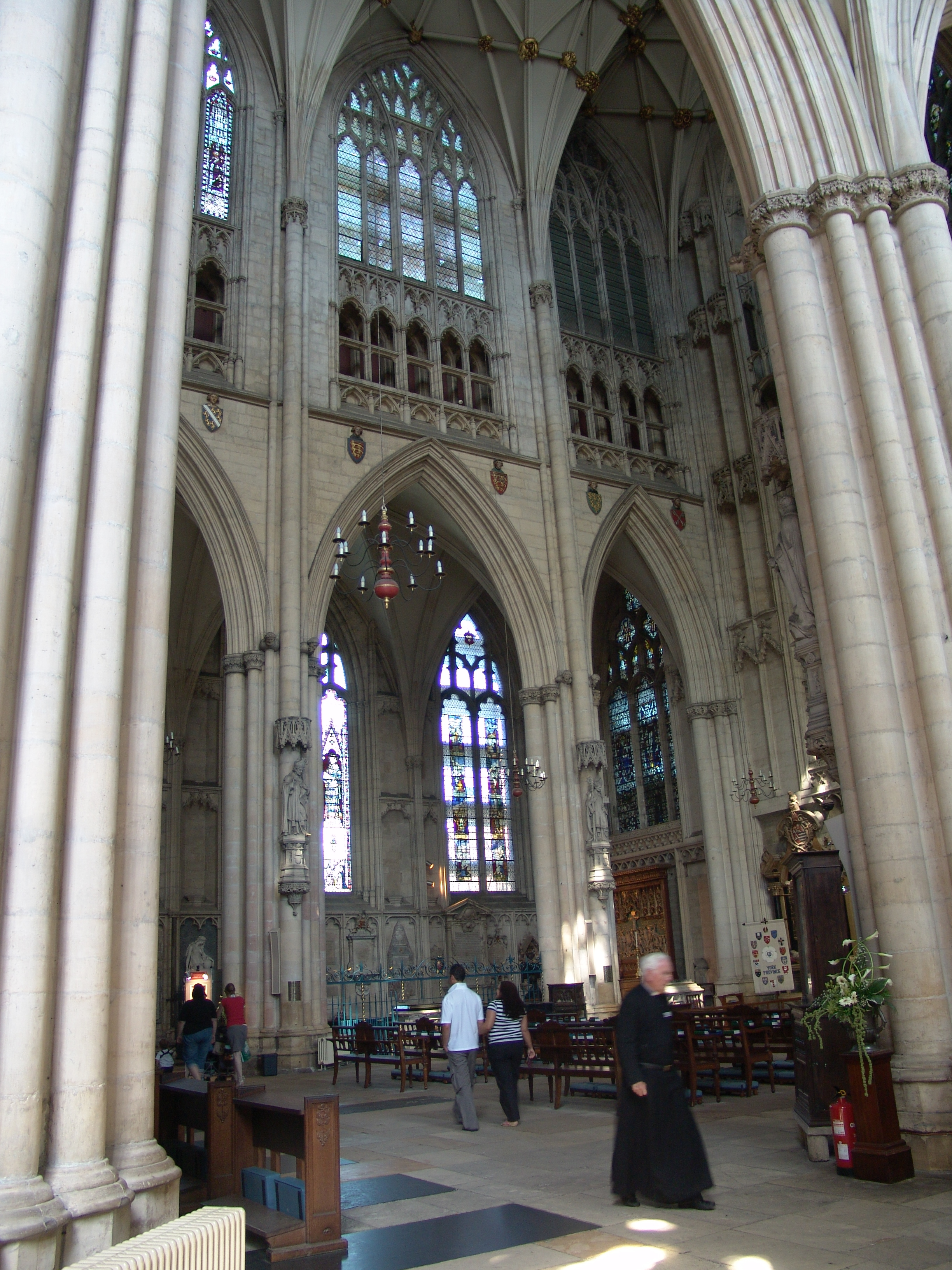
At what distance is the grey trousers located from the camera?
825 centimetres

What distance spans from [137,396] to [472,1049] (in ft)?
18.8

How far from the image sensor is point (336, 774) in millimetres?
24000

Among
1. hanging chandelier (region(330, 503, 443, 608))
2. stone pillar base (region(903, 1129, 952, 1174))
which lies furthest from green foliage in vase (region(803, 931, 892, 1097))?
hanging chandelier (region(330, 503, 443, 608))

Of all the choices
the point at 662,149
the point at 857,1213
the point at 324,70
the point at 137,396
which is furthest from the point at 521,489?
the point at 857,1213

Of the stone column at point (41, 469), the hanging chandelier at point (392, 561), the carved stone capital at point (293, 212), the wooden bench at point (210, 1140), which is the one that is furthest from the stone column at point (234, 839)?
the stone column at point (41, 469)

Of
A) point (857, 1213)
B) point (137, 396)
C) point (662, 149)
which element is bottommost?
point (857, 1213)

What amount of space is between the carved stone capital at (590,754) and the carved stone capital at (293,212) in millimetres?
10317

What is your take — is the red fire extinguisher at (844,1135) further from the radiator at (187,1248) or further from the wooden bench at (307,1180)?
the radiator at (187,1248)

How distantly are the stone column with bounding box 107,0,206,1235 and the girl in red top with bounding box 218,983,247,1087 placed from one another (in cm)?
680

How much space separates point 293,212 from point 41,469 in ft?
48.0

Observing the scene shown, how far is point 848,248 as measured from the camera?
8914 millimetres

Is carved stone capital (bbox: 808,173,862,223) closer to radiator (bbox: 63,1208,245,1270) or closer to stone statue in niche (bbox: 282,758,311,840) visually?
radiator (bbox: 63,1208,245,1270)

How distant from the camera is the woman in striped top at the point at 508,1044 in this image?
27.9 ft

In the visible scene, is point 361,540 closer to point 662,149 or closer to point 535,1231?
point 662,149
